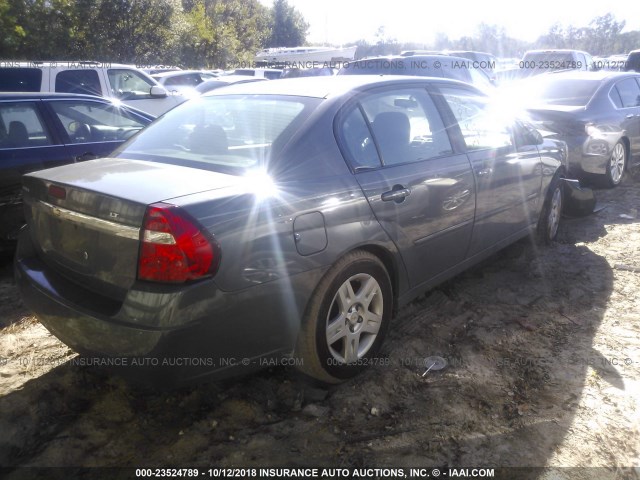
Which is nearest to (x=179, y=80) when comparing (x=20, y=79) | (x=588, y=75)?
(x=20, y=79)

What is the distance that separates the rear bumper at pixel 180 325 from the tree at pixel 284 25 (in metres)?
52.5

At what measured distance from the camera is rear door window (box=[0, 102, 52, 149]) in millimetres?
4418

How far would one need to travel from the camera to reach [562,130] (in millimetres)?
6973

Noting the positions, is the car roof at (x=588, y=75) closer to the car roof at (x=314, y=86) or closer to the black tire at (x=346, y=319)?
the car roof at (x=314, y=86)

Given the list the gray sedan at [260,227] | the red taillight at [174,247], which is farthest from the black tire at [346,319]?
the red taillight at [174,247]

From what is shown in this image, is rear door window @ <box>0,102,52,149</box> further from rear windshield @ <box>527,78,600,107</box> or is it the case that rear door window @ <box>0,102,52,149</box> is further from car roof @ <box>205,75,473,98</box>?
rear windshield @ <box>527,78,600,107</box>

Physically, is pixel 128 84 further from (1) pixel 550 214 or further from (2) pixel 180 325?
(2) pixel 180 325

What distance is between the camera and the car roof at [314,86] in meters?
3.07

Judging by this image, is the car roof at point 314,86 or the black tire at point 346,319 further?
the car roof at point 314,86

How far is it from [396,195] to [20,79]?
23.5 feet

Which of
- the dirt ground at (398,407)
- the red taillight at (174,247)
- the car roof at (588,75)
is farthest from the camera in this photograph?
the car roof at (588,75)

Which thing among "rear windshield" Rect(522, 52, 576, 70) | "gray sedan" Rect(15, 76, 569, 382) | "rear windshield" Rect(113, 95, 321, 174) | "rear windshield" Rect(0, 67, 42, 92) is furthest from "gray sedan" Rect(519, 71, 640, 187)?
"rear windshield" Rect(522, 52, 576, 70)

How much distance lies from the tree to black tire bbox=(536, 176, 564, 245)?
164 feet

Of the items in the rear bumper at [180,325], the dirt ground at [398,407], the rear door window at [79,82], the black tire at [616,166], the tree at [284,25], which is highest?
the tree at [284,25]
